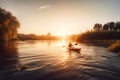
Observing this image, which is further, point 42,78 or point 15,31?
point 15,31

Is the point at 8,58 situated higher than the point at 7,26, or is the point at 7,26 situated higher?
the point at 7,26

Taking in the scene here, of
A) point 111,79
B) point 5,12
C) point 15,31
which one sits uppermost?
point 5,12

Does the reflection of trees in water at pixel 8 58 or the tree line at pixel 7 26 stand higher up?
the tree line at pixel 7 26

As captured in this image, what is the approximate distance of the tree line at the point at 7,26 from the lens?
79.6m

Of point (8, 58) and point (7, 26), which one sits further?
point (7, 26)

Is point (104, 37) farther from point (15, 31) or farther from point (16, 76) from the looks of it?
point (16, 76)

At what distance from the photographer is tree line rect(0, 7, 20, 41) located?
261 ft

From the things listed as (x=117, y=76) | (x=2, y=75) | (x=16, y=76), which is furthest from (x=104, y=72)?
(x=2, y=75)

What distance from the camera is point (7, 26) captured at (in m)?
81.4

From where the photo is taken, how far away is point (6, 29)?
262 feet

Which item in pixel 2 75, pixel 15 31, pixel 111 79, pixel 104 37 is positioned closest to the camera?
pixel 111 79

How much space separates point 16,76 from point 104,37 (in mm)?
65056

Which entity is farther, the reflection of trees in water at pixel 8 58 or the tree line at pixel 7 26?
the tree line at pixel 7 26

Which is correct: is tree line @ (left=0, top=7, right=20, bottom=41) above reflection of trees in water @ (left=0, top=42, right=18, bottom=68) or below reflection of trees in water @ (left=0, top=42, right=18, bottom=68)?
above
